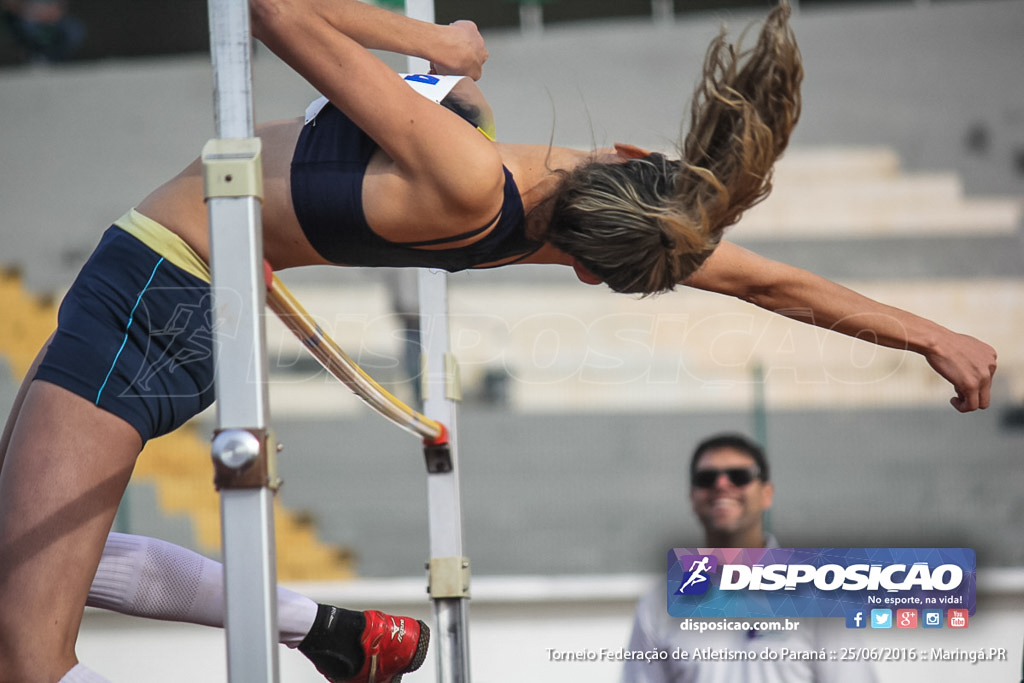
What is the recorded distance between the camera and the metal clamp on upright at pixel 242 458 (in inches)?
36.1

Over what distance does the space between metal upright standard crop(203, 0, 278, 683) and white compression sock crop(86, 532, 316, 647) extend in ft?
1.43

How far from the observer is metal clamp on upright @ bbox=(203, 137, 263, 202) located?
3.09ft

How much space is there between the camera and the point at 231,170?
3.10 feet

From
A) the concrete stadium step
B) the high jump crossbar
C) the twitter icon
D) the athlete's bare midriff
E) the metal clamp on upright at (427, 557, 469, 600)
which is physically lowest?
the twitter icon

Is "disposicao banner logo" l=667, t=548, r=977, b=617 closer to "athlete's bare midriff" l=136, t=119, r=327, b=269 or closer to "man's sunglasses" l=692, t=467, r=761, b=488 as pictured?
"man's sunglasses" l=692, t=467, r=761, b=488

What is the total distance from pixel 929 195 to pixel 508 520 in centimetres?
272

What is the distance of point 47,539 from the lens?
1059 millimetres

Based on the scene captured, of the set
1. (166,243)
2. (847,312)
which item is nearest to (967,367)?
(847,312)

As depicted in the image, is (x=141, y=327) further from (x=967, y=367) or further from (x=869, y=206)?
(x=869, y=206)

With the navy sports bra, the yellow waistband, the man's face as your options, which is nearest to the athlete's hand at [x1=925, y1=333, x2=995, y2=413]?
the navy sports bra

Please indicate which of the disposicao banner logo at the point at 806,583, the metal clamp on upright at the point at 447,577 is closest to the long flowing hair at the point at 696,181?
the metal clamp on upright at the point at 447,577

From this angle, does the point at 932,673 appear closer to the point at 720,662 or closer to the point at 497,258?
the point at 720,662

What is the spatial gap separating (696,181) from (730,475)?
1612mm

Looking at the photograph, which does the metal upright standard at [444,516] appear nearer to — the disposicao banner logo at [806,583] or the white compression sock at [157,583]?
the white compression sock at [157,583]
